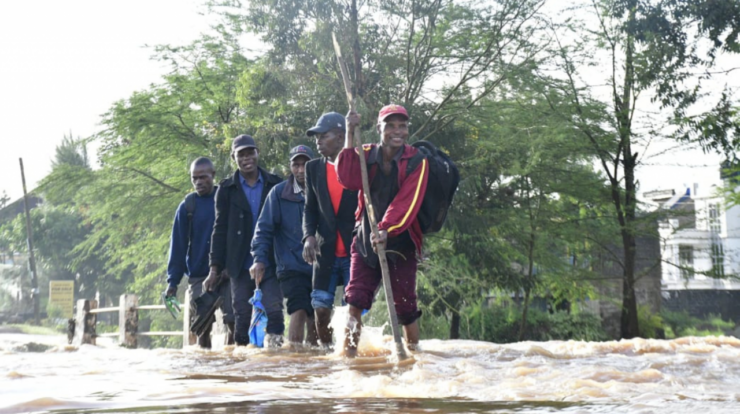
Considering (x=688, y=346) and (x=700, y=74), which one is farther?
(x=700, y=74)

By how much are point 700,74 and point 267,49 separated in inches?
286


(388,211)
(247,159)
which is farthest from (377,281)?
(247,159)

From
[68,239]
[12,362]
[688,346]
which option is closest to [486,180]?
[688,346]

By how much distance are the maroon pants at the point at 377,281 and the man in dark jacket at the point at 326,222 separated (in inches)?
28.5

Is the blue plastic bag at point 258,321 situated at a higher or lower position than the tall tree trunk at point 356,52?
lower

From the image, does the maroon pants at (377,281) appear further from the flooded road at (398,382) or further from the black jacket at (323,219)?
the black jacket at (323,219)

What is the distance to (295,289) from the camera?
7.43 meters

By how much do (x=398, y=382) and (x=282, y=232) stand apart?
3.08 metres

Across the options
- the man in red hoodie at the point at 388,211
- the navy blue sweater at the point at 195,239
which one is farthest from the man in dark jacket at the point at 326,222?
the navy blue sweater at the point at 195,239

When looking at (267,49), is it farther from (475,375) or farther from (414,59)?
(475,375)

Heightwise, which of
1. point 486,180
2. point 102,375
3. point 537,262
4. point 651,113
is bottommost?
point 102,375

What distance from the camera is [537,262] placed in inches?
717

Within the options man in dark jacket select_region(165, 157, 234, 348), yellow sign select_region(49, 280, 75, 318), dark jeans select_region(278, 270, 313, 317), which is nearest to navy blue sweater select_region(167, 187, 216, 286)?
man in dark jacket select_region(165, 157, 234, 348)

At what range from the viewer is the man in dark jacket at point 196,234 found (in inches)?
340
